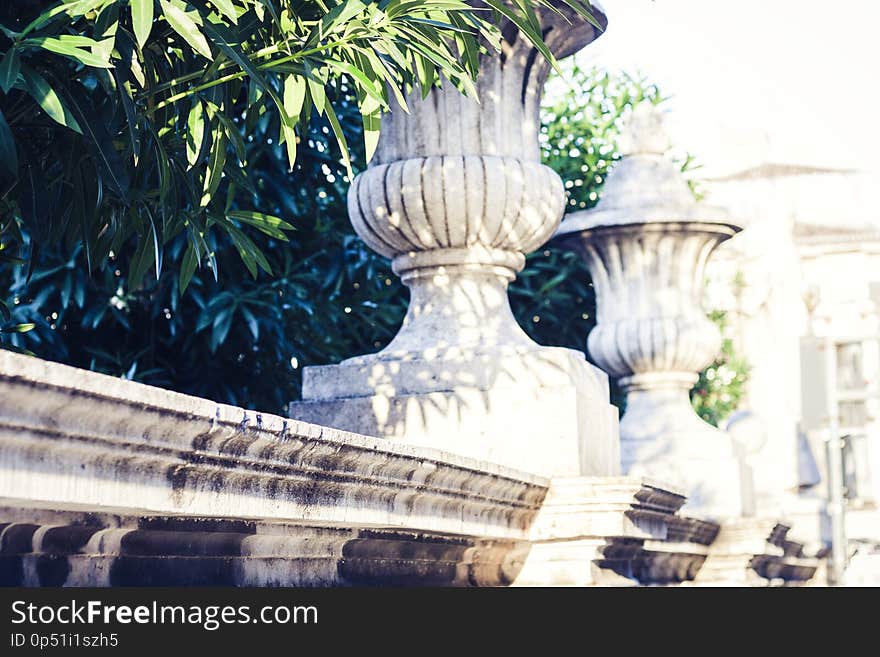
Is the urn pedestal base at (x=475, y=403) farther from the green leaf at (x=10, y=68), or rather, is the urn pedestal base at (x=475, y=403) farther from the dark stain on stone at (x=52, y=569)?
the green leaf at (x=10, y=68)

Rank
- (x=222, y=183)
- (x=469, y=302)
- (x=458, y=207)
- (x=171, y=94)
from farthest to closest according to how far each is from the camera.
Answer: (x=222, y=183)
(x=469, y=302)
(x=458, y=207)
(x=171, y=94)

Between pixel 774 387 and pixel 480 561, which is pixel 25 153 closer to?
pixel 480 561

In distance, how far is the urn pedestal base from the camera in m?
4.73

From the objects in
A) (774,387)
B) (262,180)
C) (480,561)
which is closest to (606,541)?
(480,561)

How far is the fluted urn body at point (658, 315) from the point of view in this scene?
7.71 metres

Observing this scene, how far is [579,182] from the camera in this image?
12.6 meters

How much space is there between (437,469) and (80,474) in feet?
4.78

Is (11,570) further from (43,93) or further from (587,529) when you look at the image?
(587,529)

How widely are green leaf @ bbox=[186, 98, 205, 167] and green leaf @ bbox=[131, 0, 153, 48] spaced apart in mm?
689

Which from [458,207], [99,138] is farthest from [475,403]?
[99,138]

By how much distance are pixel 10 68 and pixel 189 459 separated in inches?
27.8

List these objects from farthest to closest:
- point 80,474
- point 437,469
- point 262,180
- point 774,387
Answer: point 774,387, point 262,180, point 437,469, point 80,474

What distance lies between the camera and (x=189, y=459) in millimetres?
2439

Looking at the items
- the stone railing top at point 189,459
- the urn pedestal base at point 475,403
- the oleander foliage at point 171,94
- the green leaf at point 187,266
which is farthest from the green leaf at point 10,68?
the urn pedestal base at point 475,403
